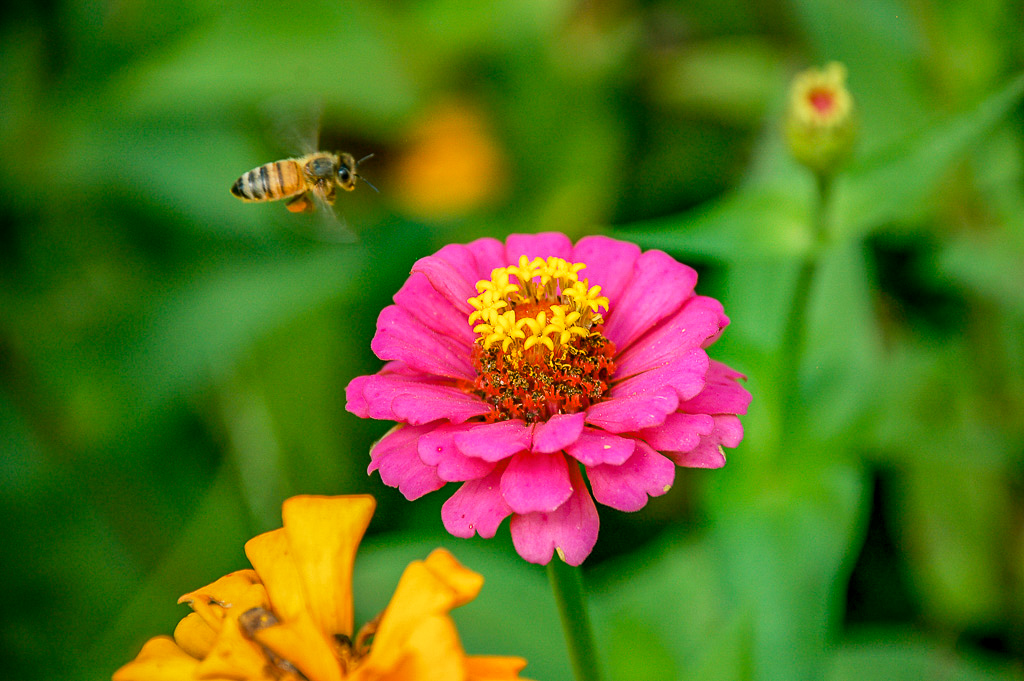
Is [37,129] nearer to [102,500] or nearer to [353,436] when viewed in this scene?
[102,500]

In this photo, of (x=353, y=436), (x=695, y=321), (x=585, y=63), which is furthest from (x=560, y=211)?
(x=695, y=321)

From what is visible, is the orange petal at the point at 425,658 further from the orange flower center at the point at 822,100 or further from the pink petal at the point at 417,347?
the orange flower center at the point at 822,100

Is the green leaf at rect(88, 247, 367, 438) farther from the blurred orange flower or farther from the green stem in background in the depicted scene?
the green stem in background

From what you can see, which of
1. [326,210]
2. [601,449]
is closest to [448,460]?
[601,449]

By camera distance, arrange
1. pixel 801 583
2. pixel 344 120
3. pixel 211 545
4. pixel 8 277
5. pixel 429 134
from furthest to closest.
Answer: pixel 429 134 < pixel 344 120 < pixel 8 277 < pixel 211 545 < pixel 801 583

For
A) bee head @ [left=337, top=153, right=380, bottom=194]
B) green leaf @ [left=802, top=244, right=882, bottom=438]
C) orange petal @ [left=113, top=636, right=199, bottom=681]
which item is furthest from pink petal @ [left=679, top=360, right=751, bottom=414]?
green leaf @ [left=802, top=244, right=882, bottom=438]

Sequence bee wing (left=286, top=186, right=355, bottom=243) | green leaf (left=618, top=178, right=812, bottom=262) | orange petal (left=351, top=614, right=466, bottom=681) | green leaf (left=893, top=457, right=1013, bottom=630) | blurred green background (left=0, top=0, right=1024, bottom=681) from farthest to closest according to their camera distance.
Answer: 1. green leaf (left=893, top=457, right=1013, bottom=630)
2. blurred green background (left=0, top=0, right=1024, bottom=681)
3. green leaf (left=618, top=178, right=812, bottom=262)
4. bee wing (left=286, top=186, right=355, bottom=243)
5. orange petal (left=351, top=614, right=466, bottom=681)
